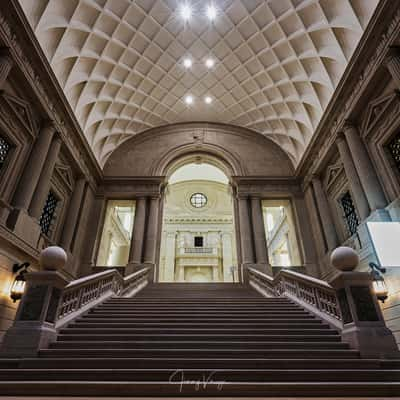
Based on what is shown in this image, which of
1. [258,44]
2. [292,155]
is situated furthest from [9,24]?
[292,155]

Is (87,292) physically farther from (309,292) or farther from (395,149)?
(395,149)

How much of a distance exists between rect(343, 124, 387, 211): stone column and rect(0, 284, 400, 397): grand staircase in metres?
4.81

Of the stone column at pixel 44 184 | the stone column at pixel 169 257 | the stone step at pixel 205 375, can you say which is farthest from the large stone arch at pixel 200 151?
the stone step at pixel 205 375

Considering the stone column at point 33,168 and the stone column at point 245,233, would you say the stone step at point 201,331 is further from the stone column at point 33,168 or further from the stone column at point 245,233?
the stone column at point 245,233

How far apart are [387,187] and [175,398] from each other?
841 centimetres

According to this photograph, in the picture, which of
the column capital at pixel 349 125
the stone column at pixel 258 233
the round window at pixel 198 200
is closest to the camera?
the column capital at pixel 349 125

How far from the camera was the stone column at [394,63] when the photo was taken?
687 cm

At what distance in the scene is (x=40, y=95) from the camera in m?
8.69

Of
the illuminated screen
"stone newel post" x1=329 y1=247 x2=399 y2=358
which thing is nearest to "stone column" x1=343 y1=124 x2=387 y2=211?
the illuminated screen

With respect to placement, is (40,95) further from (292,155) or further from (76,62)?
(292,155)

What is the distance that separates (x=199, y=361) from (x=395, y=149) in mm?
8526

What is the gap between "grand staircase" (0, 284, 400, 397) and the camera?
274 cm

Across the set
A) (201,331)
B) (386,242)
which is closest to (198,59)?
(386,242)

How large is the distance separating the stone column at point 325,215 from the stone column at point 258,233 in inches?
111
